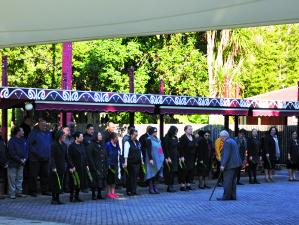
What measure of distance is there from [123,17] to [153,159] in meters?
13.8

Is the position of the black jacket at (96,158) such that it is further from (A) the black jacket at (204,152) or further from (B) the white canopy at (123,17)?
(B) the white canopy at (123,17)

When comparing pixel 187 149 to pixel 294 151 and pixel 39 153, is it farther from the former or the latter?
pixel 294 151

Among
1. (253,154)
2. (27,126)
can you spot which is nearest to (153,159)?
(27,126)

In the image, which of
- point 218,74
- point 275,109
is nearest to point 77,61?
point 218,74

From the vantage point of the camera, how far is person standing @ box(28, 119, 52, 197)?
54.6ft

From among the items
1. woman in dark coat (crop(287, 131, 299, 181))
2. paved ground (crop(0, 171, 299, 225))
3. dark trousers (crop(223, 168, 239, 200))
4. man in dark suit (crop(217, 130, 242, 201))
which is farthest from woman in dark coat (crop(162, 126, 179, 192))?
woman in dark coat (crop(287, 131, 299, 181))

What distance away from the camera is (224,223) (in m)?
12.0

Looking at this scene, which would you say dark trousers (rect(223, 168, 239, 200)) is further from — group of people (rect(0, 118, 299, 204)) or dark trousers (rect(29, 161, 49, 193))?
dark trousers (rect(29, 161, 49, 193))

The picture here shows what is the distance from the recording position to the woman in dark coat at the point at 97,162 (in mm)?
16141

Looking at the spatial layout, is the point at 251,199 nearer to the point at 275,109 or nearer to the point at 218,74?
the point at 275,109

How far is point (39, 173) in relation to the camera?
1694 centimetres

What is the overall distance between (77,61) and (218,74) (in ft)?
31.4

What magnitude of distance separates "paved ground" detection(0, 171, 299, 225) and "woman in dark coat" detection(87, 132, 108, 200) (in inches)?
18.5

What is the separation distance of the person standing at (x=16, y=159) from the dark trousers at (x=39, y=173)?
0.92 feet
